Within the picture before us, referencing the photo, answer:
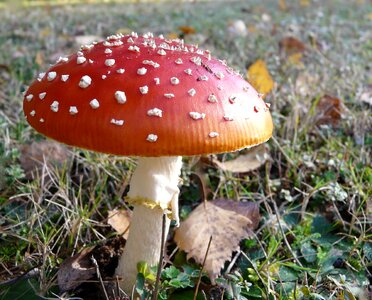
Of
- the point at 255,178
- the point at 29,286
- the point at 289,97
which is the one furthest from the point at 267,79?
the point at 29,286

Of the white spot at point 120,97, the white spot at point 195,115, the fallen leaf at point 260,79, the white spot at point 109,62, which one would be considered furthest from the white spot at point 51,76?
the fallen leaf at point 260,79

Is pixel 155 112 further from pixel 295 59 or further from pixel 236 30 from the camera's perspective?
pixel 236 30

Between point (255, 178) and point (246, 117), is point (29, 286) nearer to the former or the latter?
point (246, 117)

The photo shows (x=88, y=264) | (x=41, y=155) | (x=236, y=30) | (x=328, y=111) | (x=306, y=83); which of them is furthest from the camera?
(x=236, y=30)

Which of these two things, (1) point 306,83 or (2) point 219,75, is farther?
(1) point 306,83

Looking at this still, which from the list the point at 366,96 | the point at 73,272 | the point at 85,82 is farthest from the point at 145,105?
the point at 366,96

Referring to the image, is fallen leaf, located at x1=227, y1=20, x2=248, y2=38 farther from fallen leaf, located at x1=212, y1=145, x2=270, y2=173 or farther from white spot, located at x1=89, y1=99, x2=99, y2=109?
white spot, located at x1=89, y1=99, x2=99, y2=109

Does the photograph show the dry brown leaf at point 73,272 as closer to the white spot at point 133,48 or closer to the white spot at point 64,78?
the white spot at point 64,78
